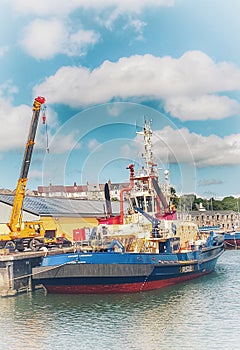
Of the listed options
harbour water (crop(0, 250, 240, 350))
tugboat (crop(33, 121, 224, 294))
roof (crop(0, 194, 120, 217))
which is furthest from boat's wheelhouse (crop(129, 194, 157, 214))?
roof (crop(0, 194, 120, 217))

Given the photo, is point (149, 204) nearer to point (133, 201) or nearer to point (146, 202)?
point (146, 202)

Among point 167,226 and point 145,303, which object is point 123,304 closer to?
point 145,303

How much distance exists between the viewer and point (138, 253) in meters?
23.7

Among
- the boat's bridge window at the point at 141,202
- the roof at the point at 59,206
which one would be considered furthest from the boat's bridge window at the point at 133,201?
the roof at the point at 59,206

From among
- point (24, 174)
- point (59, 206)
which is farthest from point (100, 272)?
point (59, 206)

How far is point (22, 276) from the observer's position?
2503cm

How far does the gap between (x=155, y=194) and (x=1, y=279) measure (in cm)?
966

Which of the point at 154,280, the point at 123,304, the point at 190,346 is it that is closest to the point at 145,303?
the point at 123,304

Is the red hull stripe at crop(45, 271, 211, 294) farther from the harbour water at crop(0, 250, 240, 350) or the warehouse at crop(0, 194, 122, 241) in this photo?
the warehouse at crop(0, 194, 122, 241)

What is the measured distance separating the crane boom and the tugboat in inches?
212

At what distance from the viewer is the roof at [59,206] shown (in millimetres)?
41812

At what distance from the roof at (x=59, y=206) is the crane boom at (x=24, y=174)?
7.37 metres

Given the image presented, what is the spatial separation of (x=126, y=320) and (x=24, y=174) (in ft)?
54.5

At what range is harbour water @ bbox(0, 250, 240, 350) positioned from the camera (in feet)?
52.3
